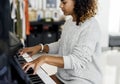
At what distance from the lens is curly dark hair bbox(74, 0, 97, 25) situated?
151cm

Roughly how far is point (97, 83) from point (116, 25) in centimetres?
395

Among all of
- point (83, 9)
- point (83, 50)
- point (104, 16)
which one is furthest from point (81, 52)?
point (104, 16)

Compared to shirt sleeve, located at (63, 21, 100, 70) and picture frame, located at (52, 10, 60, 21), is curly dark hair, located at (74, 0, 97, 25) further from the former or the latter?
picture frame, located at (52, 10, 60, 21)

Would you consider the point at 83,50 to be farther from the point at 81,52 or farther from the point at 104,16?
the point at 104,16

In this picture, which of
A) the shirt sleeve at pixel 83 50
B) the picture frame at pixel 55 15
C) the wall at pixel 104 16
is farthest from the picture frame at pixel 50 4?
the shirt sleeve at pixel 83 50

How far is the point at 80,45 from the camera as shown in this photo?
1.43 m

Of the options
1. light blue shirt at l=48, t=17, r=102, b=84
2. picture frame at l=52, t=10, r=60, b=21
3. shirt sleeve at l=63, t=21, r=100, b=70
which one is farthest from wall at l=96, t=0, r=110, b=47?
shirt sleeve at l=63, t=21, r=100, b=70

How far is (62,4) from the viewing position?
154 cm

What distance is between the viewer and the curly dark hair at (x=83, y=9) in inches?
59.6

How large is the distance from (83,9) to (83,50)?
0.30 meters

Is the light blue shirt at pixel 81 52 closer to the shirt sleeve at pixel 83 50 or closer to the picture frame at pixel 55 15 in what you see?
the shirt sleeve at pixel 83 50

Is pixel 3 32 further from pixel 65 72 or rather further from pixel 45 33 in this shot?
pixel 45 33

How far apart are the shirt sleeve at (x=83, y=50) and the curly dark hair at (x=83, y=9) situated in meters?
0.10

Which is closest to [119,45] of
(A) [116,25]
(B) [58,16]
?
(A) [116,25]
